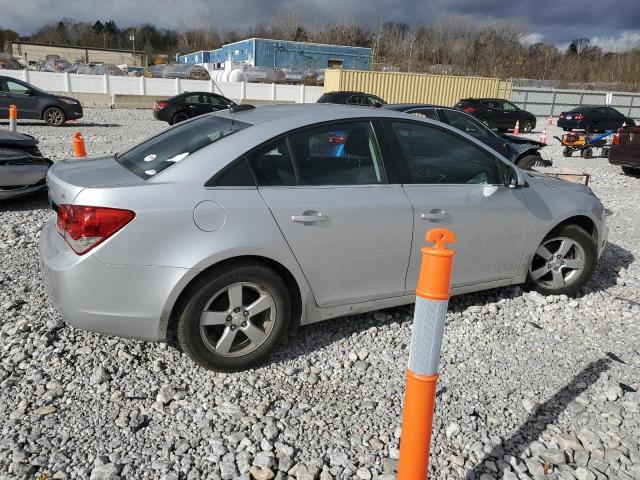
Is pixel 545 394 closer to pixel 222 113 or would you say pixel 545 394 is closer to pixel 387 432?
pixel 387 432

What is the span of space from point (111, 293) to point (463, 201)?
2399mm

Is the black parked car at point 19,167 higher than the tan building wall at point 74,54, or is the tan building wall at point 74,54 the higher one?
the tan building wall at point 74,54

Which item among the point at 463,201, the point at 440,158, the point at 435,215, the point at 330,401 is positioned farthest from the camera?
the point at 440,158

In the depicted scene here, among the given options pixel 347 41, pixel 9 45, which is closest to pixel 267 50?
pixel 347 41

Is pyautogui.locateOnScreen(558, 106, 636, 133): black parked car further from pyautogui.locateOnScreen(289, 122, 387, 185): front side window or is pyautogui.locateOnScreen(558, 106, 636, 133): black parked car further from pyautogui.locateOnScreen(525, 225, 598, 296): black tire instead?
pyautogui.locateOnScreen(289, 122, 387, 185): front side window

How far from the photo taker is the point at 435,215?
11.6 ft

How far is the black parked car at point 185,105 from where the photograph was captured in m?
19.5

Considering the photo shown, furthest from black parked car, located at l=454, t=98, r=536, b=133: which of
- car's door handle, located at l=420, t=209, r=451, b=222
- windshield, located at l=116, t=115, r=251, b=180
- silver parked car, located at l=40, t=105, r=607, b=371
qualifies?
windshield, located at l=116, t=115, r=251, b=180

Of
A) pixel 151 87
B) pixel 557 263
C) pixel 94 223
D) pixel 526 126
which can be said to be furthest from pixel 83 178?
pixel 151 87

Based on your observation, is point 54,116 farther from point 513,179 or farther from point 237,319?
point 513,179

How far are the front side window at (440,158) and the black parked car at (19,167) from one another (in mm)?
5035

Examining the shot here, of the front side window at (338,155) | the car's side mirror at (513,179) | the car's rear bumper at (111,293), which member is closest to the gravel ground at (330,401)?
the car's rear bumper at (111,293)

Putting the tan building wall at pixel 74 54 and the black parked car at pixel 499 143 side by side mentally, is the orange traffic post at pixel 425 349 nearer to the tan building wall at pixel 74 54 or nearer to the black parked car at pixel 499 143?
the black parked car at pixel 499 143

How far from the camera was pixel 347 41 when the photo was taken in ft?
280
